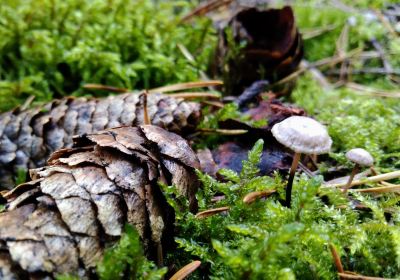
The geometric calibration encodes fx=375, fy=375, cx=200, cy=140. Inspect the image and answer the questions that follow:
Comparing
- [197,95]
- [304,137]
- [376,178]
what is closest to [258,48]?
[197,95]

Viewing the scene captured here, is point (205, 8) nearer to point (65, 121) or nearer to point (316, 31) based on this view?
point (316, 31)

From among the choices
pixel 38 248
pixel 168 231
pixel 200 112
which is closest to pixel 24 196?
pixel 38 248

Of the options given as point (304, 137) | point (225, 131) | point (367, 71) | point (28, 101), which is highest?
point (304, 137)

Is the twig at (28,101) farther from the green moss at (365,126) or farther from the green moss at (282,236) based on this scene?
the green moss at (365,126)

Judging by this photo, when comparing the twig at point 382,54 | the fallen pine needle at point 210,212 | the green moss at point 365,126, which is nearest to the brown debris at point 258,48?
the green moss at point 365,126

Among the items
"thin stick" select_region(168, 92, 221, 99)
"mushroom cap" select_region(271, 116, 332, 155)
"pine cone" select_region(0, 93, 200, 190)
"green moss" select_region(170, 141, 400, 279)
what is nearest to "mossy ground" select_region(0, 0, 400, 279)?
"green moss" select_region(170, 141, 400, 279)
